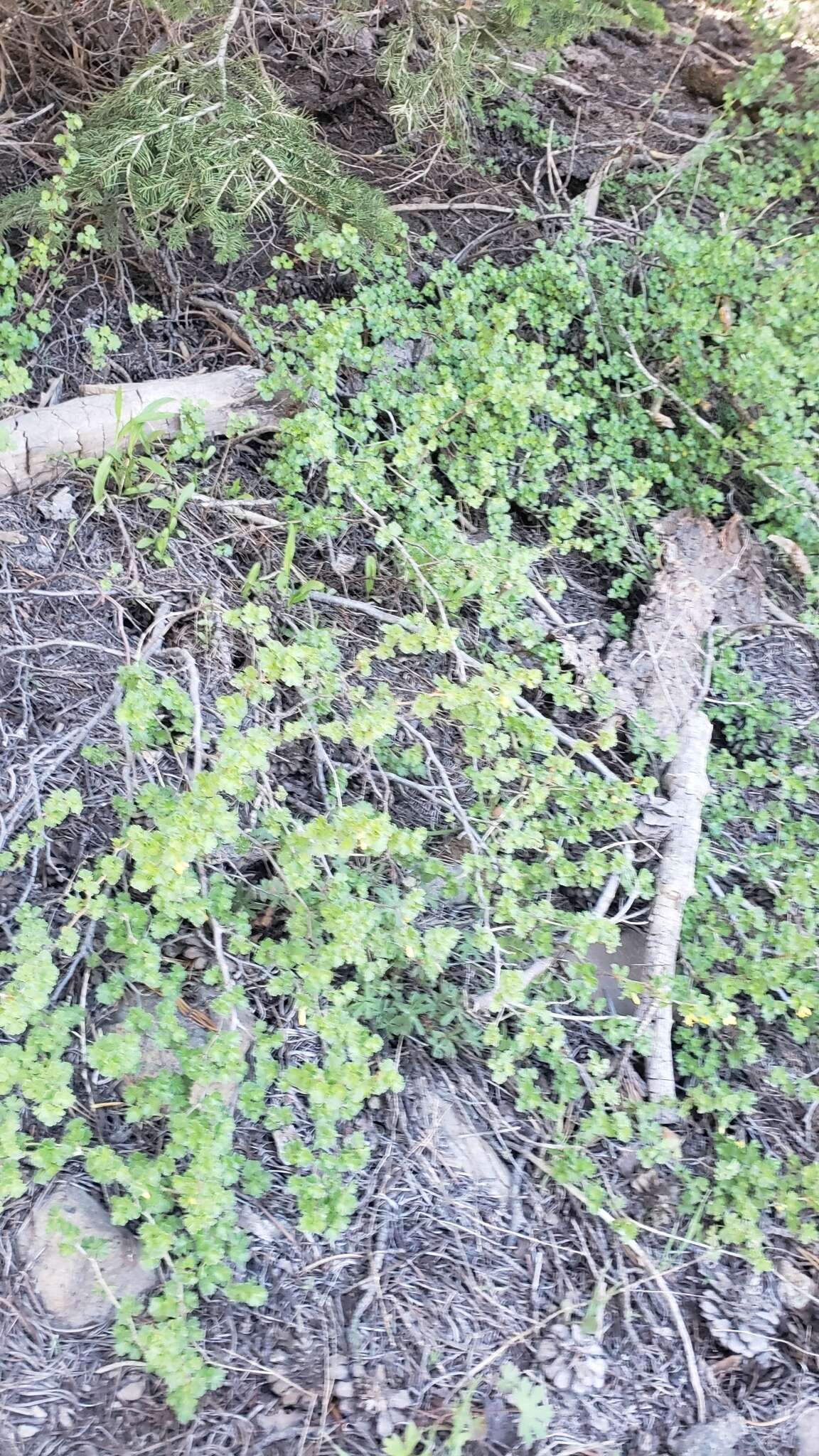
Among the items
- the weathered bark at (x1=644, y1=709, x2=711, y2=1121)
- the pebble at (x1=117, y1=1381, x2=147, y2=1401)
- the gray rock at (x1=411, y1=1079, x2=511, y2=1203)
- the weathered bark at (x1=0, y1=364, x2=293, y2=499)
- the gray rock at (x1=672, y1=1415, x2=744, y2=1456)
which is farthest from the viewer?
the weathered bark at (x1=0, y1=364, x2=293, y2=499)

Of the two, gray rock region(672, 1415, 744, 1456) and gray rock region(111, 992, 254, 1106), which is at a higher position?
gray rock region(111, 992, 254, 1106)

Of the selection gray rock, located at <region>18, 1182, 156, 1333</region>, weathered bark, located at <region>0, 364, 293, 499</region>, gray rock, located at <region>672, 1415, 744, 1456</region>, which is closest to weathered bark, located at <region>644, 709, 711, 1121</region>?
gray rock, located at <region>672, 1415, 744, 1456</region>

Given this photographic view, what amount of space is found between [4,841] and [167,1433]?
4.30 ft

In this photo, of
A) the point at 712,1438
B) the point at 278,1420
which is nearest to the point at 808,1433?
the point at 712,1438

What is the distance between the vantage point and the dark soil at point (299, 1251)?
6.56 ft

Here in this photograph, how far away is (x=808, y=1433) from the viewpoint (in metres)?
2.29

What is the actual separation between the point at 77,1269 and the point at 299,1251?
473 millimetres

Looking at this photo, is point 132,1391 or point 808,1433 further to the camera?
point 808,1433

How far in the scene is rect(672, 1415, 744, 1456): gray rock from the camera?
218 centimetres

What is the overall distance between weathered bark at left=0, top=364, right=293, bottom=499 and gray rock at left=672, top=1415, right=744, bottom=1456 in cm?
298

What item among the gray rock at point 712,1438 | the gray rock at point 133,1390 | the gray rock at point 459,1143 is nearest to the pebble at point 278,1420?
the gray rock at point 133,1390

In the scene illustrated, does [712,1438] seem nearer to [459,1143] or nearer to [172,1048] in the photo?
[459,1143]

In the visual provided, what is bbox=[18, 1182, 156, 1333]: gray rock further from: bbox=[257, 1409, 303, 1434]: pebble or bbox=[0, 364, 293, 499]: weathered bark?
bbox=[0, 364, 293, 499]: weathered bark

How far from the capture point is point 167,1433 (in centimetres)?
195
